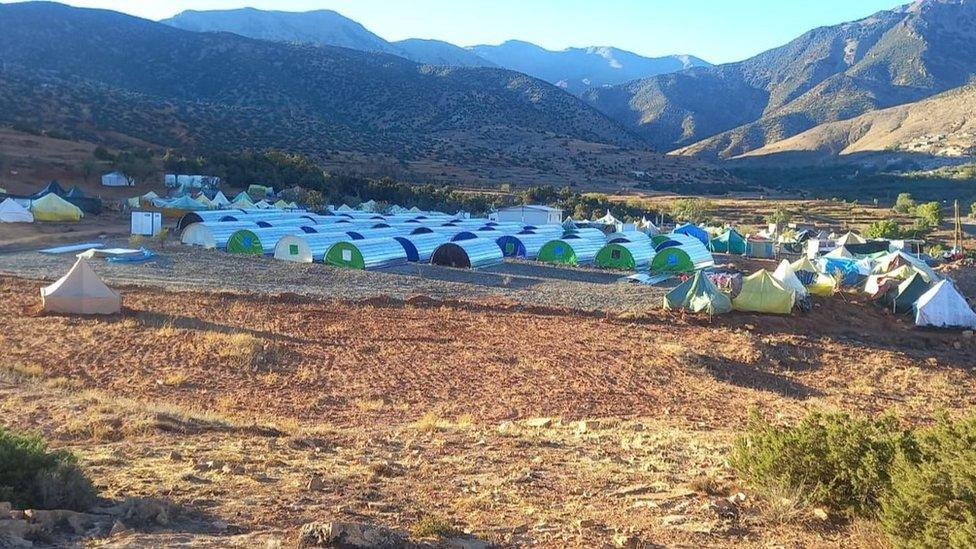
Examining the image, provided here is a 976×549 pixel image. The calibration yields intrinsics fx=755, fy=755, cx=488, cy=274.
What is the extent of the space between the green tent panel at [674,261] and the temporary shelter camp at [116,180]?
139 ft

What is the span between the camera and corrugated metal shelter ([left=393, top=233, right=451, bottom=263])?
33000 millimetres

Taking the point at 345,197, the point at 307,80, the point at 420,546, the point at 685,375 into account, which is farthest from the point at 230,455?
the point at 307,80

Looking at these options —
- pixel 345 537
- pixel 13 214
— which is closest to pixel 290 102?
pixel 13 214

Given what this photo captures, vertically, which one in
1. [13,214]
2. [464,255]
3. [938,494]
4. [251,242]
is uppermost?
[938,494]

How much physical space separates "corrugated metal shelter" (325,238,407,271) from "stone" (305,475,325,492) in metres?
23.0

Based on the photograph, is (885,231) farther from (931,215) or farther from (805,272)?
(805,272)

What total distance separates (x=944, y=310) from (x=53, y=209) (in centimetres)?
4284

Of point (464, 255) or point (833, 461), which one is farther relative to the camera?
point (464, 255)

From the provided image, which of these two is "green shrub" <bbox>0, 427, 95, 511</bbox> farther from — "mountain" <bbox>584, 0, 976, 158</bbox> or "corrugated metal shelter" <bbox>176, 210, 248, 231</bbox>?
"mountain" <bbox>584, 0, 976, 158</bbox>

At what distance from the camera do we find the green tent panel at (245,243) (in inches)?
1324

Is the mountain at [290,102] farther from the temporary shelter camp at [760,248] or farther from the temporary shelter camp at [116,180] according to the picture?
the temporary shelter camp at [760,248]

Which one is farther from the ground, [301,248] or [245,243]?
[301,248]

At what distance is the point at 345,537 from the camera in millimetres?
5531

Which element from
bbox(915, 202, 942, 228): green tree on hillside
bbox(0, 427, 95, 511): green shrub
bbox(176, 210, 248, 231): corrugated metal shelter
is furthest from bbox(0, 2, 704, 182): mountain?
bbox(0, 427, 95, 511): green shrub
